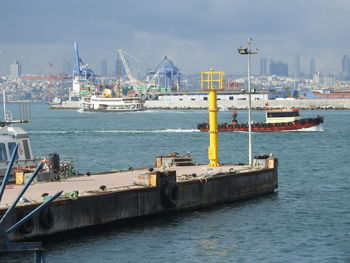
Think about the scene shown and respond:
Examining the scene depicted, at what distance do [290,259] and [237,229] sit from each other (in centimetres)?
575

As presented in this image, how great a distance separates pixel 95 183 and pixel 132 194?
4258 mm

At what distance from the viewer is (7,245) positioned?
63.3 ft

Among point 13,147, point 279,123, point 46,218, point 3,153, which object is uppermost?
point 13,147

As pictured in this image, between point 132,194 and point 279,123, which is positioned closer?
point 132,194

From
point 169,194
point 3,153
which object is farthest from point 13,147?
point 169,194

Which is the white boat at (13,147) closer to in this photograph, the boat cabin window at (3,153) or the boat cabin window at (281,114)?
the boat cabin window at (3,153)

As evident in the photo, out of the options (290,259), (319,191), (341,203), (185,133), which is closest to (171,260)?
(290,259)

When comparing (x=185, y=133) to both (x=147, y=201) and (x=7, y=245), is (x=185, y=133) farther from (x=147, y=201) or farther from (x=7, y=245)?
(x=7, y=245)

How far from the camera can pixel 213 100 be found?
150 ft

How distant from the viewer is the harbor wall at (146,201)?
100 feet

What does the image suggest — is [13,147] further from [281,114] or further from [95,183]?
[281,114]

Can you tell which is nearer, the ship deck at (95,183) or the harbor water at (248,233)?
the harbor water at (248,233)

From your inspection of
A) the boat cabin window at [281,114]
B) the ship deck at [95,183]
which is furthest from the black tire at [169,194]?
the boat cabin window at [281,114]

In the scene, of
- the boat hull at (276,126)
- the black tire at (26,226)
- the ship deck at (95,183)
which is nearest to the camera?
the black tire at (26,226)
